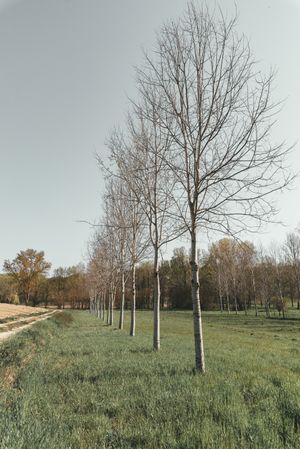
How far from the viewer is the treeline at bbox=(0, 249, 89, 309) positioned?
77250 mm

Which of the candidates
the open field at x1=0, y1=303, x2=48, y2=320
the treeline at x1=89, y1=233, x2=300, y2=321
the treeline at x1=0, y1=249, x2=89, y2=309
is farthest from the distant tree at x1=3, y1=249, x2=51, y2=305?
→ the open field at x1=0, y1=303, x2=48, y2=320

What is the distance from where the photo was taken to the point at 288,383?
5820 millimetres

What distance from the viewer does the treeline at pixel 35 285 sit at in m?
77.2

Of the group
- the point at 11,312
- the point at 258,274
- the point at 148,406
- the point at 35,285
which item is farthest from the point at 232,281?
the point at 148,406

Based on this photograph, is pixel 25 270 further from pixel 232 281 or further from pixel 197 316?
pixel 197 316

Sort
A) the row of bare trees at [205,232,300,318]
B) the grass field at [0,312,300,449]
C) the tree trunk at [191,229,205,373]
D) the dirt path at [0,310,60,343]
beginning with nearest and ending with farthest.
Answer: the grass field at [0,312,300,449] < the tree trunk at [191,229,205,373] < the dirt path at [0,310,60,343] < the row of bare trees at [205,232,300,318]

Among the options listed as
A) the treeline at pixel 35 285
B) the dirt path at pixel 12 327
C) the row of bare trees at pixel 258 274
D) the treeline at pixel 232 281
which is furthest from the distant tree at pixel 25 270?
the dirt path at pixel 12 327

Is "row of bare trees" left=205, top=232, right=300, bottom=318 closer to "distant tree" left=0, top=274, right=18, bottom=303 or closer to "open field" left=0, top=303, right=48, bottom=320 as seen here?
"open field" left=0, top=303, right=48, bottom=320

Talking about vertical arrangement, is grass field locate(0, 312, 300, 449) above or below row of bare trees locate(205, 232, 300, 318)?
below

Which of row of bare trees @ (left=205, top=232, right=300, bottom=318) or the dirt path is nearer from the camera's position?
the dirt path

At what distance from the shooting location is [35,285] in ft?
257

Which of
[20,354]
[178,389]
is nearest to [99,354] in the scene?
[20,354]

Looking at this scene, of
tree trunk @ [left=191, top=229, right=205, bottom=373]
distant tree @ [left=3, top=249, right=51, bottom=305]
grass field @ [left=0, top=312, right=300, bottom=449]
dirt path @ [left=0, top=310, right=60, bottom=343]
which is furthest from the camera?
distant tree @ [left=3, top=249, right=51, bottom=305]

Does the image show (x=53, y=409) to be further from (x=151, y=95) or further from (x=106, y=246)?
(x=106, y=246)
